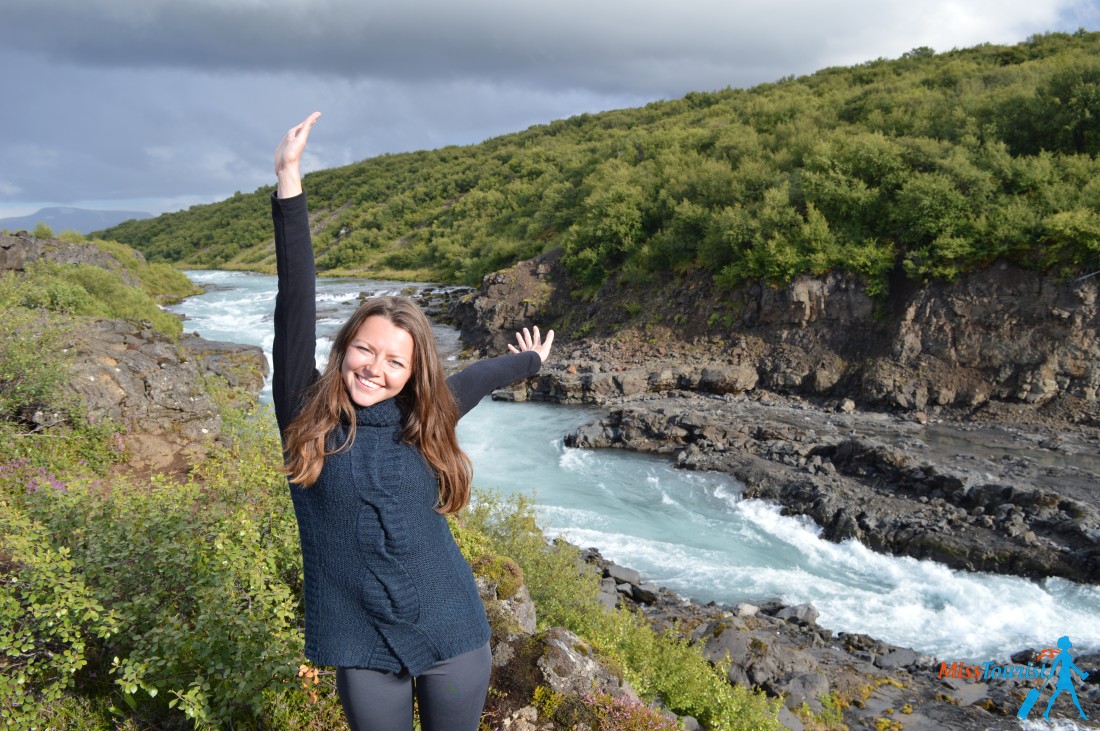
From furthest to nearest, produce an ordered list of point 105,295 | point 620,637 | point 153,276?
point 153,276 → point 105,295 → point 620,637

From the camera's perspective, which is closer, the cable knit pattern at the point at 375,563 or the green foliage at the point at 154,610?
the cable knit pattern at the point at 375,563

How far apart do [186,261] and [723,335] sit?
8331 centimetres

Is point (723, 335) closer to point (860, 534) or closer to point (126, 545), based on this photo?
point (860, 534)

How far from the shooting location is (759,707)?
6570 millimetres

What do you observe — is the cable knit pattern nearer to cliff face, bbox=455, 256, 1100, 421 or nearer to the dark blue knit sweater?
the dark blue knit sweater

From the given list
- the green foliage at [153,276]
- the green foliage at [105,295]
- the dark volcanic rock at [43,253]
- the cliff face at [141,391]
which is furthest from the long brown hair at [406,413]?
the green foliage at [153,276]

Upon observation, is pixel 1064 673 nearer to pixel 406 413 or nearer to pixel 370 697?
pixel 370 697

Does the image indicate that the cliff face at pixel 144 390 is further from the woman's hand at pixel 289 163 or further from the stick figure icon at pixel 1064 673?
the stick figure icon at pixel 1064 673

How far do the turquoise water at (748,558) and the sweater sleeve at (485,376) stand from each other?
888cm

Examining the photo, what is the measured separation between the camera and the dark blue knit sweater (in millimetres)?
2250

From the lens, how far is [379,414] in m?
2.34

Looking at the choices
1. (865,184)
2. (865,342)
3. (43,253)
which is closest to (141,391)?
(865,342)

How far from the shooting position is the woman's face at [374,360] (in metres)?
2.29

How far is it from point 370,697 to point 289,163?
5.60 feet
